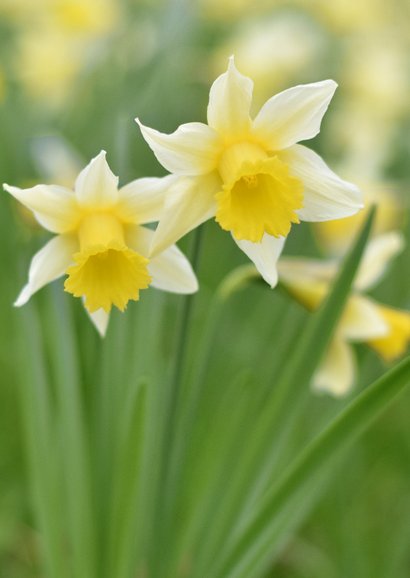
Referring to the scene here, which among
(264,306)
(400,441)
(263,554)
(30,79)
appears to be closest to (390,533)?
(400,441)

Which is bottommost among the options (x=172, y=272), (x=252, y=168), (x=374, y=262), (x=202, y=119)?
(x=202, y=119)

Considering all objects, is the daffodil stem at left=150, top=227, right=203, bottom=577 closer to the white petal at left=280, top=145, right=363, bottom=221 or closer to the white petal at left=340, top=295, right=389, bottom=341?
the white petal at left=280, top=145, right=363, bottom=221

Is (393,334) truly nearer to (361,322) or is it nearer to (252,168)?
(361,322)

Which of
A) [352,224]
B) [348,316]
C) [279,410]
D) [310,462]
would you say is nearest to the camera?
[310,462]

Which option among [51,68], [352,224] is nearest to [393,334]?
[352,224]

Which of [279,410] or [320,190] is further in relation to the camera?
[279,410]

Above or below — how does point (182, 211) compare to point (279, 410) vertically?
above

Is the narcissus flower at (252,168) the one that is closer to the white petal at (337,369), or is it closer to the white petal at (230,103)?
the white petal at (230,103)
